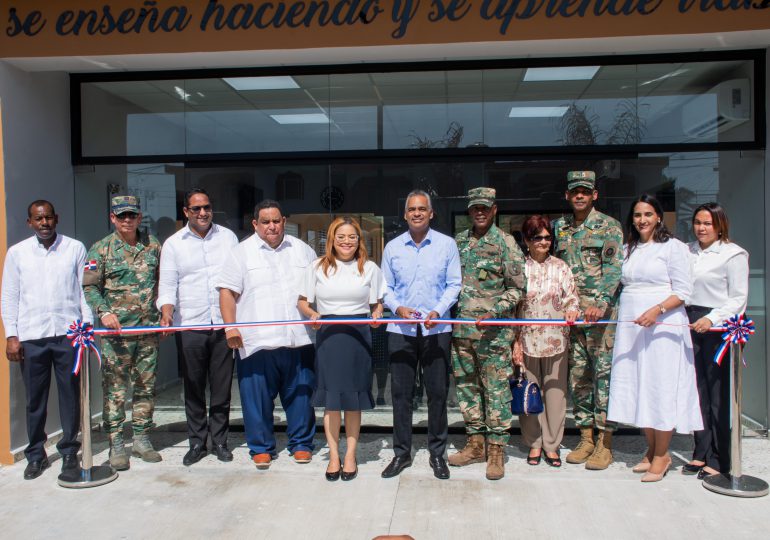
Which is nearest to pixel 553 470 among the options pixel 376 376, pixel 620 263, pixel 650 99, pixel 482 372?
pixel 482 372

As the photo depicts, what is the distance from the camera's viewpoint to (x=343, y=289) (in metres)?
4.50

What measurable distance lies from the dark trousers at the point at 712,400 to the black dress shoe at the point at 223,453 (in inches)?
137

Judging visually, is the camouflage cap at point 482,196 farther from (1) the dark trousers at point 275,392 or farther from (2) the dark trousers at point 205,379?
(2) the dark trousers at point 205,379

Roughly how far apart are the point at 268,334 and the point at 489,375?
5.42 ft

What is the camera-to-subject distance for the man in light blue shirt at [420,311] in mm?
4539

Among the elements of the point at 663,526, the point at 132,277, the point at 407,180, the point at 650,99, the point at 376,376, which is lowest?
the point at 663,526

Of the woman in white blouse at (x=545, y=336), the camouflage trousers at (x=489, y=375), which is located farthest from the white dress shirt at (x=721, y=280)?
the camouflage trousers at (x=489, y=375)

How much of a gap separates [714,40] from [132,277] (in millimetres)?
4936

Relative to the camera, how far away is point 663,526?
12.3 ft

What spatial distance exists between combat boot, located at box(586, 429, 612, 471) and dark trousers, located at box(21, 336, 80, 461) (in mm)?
3831

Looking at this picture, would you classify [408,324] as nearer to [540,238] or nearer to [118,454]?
[540,238]

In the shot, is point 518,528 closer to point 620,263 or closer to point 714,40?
point 620,263

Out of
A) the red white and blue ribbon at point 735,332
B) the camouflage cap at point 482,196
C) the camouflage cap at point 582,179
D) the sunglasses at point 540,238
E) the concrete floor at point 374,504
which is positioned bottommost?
the concrete floor at point 374,504

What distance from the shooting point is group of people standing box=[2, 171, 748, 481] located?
450cm
